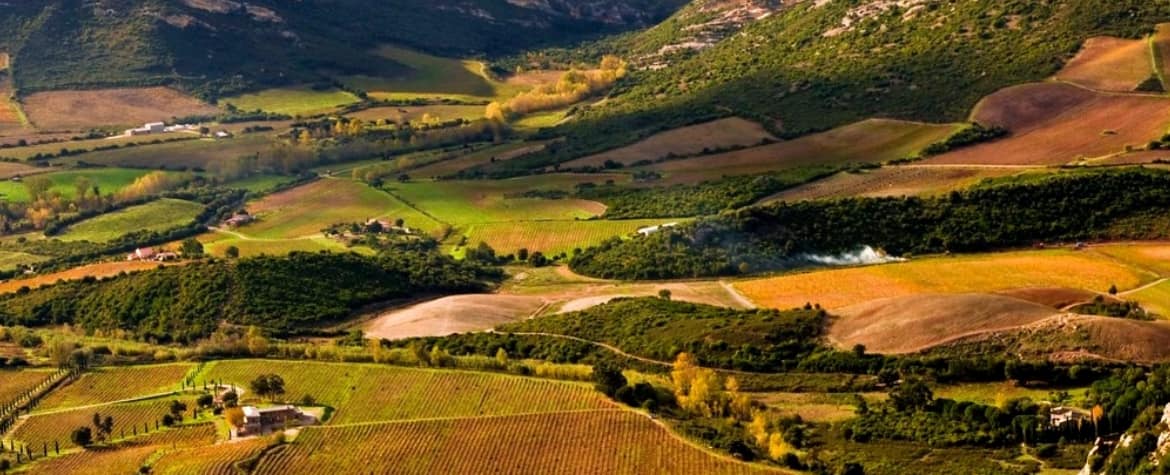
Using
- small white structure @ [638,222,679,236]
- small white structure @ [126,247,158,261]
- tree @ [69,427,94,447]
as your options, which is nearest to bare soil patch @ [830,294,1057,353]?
small white structure @ [638,222,679,236]

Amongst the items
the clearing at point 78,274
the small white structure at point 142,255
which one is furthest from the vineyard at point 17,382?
the small white structure at point 142,255

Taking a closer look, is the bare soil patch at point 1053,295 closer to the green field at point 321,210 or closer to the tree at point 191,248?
the green field at point 321,210

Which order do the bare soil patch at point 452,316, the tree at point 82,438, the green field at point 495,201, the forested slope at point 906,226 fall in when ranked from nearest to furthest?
the tree at point 82,438
the bare soil patch at point 452,316
the forested slope at point 906,226
the green field at point 495,201

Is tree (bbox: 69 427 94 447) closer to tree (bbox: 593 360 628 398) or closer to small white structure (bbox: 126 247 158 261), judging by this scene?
tree (bbox: 593 360 628 398)

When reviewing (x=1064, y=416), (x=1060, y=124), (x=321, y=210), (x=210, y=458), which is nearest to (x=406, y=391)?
(x=210, y=458)

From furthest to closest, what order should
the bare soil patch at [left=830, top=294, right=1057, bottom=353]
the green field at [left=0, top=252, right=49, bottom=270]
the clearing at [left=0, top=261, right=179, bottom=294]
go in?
the green field at [left=0, top=252, right=49, bottom=270], the clearing at [left=0, top=261, right=179, bottom=294], the bare soil patch at [left=830, top=294, right=1057, bottom=353]

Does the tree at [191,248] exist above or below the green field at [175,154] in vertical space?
above
